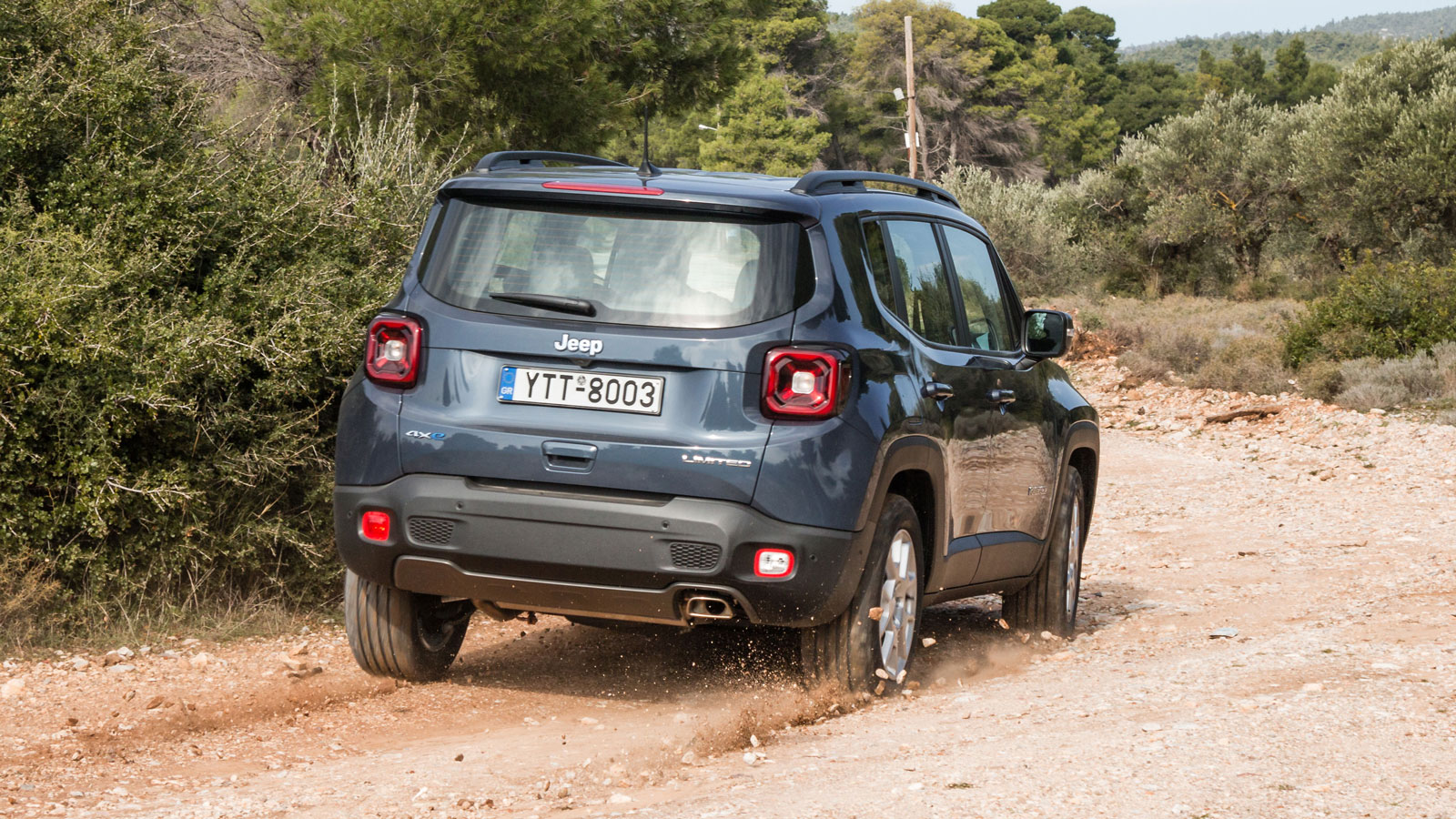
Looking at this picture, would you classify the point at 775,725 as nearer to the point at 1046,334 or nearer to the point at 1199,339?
the point at 1046,334

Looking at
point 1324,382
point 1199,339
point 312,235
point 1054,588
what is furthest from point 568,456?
point 1199,339

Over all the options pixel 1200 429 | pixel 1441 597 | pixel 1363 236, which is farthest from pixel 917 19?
pixel 1441 597

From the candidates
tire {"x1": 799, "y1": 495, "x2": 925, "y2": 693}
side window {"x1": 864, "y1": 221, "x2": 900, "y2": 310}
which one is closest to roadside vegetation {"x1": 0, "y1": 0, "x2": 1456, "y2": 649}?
side window {"x1": 864, "y1": 221, "x2": 900, "y2": 310}

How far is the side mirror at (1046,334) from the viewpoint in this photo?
6.64 metres

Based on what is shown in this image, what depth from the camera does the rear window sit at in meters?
4.86

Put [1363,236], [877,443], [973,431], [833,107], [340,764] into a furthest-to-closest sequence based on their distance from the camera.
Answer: [833,107]
[1363,236]
[973,431]
[877,443]
[340,764]

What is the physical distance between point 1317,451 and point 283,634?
12698 mm

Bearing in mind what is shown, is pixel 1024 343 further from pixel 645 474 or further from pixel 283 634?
pixel 283 634

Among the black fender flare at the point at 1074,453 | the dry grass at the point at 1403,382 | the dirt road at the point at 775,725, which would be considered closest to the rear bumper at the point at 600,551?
the dirt road at the point at 775,725

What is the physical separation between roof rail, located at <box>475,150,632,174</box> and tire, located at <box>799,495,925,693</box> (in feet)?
5.80

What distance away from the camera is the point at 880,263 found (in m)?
5.44

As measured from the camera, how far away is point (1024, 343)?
22.0 feet

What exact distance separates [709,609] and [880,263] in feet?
4.61

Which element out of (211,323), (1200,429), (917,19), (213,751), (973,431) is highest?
(917,19)
